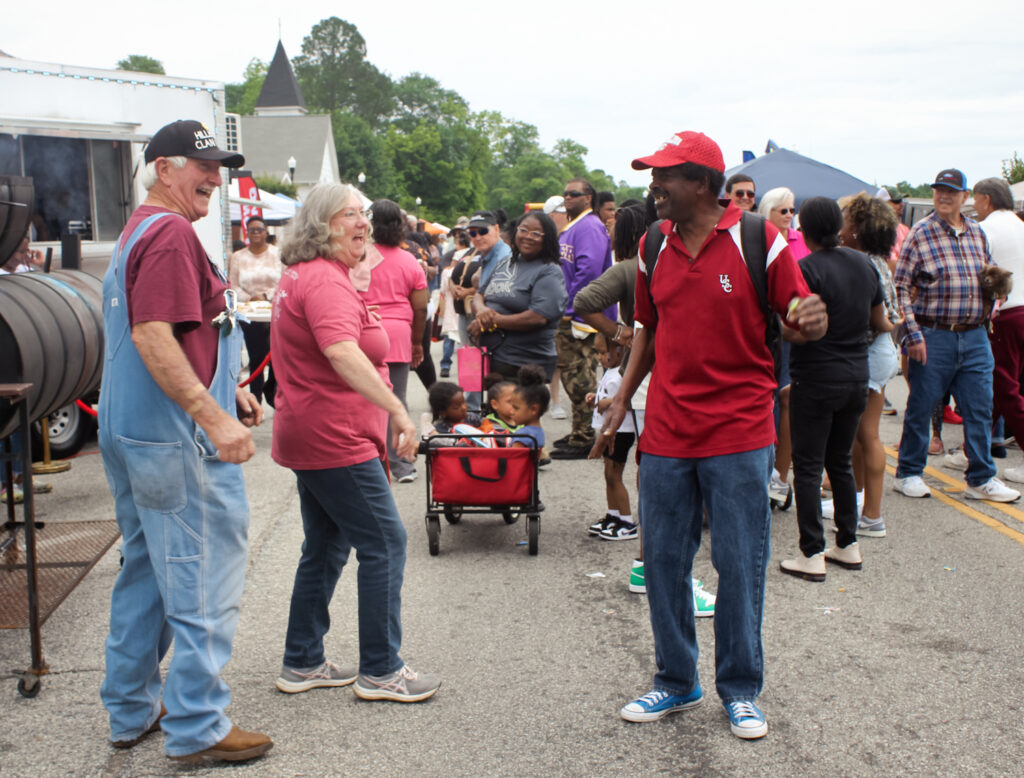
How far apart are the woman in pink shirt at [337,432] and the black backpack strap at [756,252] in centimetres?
131

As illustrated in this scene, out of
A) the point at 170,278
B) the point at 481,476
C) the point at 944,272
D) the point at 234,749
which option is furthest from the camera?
the point at 944,272

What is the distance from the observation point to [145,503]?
10.6 feet

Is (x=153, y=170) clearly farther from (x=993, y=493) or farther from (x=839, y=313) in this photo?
(x=993, y=493)

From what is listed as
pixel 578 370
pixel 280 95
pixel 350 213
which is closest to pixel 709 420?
pixel 350 213

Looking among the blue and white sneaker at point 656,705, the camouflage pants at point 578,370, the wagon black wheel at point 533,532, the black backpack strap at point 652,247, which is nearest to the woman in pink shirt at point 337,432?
the blue and white sneaker at point 656,705

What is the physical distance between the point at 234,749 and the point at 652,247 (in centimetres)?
233

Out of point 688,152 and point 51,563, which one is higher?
point 688,152

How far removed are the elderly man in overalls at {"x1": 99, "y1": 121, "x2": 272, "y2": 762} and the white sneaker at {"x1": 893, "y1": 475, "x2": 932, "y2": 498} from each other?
540 centimetres

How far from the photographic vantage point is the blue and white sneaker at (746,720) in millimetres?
3605

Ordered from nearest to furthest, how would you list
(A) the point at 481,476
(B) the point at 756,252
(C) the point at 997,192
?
(B) the point at 756,252, (A) the point at 481,476, (C) the point at 997,192

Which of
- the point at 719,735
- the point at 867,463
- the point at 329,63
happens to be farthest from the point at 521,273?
the point at 329,63

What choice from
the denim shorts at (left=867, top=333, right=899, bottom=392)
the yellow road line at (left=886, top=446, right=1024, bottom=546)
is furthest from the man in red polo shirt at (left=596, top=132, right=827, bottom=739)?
the yellow road line at (left=886, top=446, right=1024, bottom=546)

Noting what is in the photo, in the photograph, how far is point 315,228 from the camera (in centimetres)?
374

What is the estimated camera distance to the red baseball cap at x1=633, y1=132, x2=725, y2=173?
352 centimetres
